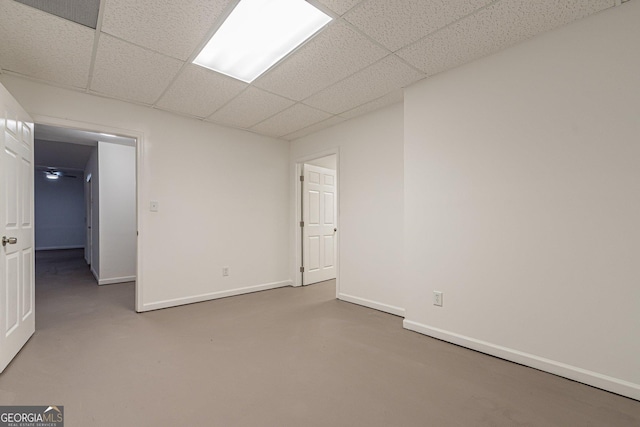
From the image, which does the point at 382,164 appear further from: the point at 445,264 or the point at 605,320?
the point at 605,320

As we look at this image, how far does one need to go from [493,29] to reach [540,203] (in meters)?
1.26

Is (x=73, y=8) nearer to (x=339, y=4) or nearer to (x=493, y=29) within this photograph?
(x=339, y=4)

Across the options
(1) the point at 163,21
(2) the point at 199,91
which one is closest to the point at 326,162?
(2) the point at 199,91

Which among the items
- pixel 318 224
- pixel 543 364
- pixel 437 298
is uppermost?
pixel 318 224

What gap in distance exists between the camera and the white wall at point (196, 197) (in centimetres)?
298

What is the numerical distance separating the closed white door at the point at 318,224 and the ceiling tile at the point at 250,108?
1299 mm

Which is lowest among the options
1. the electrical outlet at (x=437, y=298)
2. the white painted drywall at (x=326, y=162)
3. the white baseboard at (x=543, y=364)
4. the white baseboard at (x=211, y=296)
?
the white baseboard at (x=211, y=296)

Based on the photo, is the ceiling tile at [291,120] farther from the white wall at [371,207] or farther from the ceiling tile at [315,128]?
the white wall at [371,207]

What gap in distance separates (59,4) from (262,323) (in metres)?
2.86

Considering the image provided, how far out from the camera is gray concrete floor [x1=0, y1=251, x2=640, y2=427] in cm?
150

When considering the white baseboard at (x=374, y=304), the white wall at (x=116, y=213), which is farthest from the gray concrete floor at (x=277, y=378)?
the white wall at (x=116, y=213)

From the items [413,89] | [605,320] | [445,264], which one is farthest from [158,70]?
[605,320]

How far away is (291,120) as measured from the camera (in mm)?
3633

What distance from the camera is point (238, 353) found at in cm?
221
